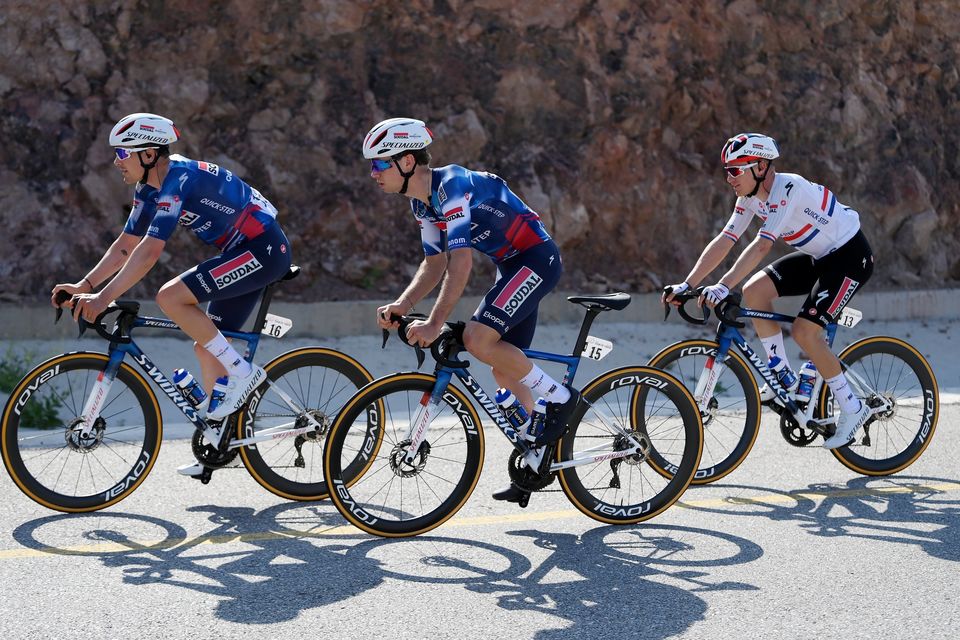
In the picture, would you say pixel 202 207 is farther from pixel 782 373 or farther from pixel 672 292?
pixel 782 373

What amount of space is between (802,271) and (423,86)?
801 cm

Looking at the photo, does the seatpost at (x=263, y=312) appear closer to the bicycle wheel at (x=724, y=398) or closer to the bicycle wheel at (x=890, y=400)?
the bicycle wheel at (x=724, y=398)

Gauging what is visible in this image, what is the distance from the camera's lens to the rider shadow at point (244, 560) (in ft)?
16.0

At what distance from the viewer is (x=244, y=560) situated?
542cm

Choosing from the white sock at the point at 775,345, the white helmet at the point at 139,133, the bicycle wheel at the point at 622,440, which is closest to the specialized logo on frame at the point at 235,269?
the white helmet at the point at 139,133

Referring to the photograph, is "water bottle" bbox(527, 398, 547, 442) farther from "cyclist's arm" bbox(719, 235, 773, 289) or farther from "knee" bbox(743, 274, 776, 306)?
"knee" bbox(743, 274, 776, 306)

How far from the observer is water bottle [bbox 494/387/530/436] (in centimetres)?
585

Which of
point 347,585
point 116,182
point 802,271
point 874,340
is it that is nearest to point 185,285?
point 347,585

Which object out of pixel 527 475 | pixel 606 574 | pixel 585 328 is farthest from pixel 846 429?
pixel 606 574

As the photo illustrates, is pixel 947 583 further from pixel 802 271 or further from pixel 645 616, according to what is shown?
pixel 802 271

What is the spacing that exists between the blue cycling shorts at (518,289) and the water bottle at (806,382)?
1934 millimetres

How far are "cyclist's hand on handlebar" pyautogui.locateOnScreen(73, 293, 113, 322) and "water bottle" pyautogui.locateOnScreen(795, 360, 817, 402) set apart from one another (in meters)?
3.89

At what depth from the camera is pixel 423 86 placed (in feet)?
47.0

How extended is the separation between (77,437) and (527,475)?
2.24m
